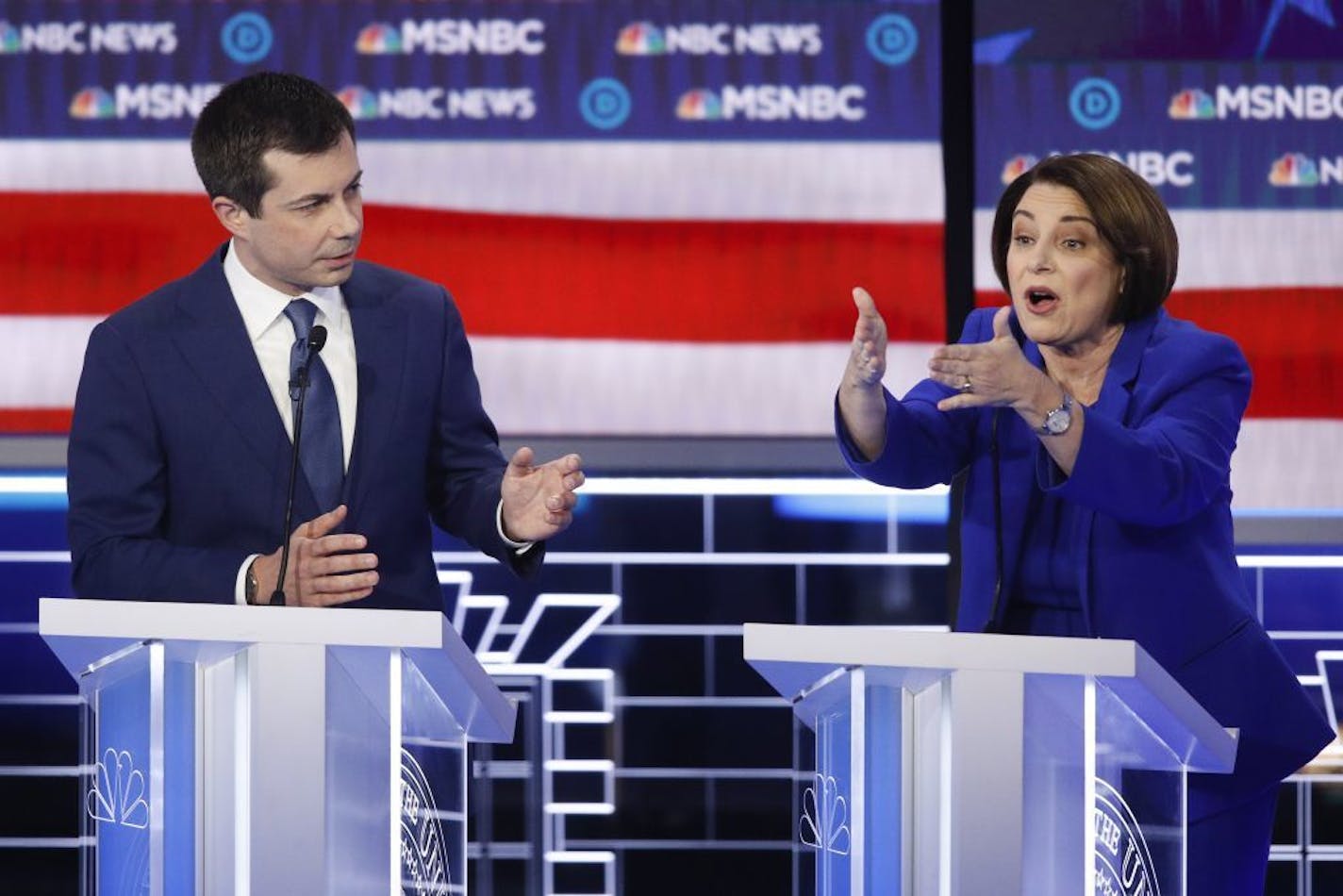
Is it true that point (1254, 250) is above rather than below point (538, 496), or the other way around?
above

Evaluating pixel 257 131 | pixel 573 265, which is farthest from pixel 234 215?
pixel 573 265

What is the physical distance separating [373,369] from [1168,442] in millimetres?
1048

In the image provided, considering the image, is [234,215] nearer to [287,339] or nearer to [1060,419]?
[287,339]

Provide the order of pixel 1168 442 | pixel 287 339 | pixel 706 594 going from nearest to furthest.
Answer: pixel 1168 442 → pixel 287 339 → pixel 706 594

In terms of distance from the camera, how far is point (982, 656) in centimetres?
188

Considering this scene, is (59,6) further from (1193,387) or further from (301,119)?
(1193,387)

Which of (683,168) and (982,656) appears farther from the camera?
(683,168)

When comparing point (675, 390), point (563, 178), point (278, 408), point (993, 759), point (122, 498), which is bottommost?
point (993, 759)

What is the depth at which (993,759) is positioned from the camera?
188 centimetres

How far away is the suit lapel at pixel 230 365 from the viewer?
262cm

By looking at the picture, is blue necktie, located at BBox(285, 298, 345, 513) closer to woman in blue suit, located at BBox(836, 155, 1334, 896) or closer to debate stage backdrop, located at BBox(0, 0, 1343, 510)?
woman in blue suit, located at BBox(836, 155, 1334, 896)

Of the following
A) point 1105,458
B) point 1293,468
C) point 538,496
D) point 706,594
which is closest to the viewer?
point 1105,458

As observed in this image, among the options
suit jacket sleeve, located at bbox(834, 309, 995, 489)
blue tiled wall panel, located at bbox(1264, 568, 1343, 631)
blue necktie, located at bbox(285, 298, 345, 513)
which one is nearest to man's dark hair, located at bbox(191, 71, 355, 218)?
blue necktie, located at bbox(285, 298, 345, 513)

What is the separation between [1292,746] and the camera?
2473 millimetres
